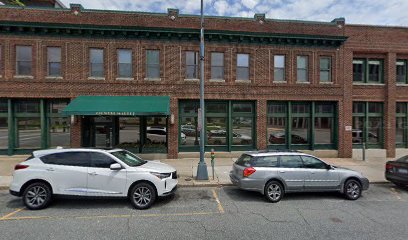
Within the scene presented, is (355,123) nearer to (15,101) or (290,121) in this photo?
(290,121)

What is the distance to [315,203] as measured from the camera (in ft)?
23.5

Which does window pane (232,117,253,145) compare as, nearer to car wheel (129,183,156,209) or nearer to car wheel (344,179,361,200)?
car wheel (344,179,361,200)

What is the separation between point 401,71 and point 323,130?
7082 mm

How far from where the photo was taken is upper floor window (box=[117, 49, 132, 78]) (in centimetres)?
1409

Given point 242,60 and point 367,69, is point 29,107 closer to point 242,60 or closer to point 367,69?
point 242,60

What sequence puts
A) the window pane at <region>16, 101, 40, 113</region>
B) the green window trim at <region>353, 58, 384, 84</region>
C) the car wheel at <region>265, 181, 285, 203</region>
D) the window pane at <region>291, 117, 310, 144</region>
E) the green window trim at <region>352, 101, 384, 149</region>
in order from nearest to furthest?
1. the car wheel at <region>265, 181, 285, 203</region>
2. the window pane at <region>16, 101, 40, 113</region>
3. the window pane at <region>291, 117, 310, 144</region>
4. the green window trim at <region>353, 58, 384, 84</region>
5. the green window trim at <region>352, 101, 384, 149</region>

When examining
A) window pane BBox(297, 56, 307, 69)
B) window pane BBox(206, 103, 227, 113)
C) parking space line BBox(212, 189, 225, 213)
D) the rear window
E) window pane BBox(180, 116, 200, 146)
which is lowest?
parking space line BBox(212, 189, 225, 213)

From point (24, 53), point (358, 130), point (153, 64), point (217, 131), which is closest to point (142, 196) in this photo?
point (217, 131)

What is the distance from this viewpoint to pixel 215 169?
38.0 ft

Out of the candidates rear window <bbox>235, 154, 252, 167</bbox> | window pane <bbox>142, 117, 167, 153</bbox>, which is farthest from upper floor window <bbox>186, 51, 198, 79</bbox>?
rear window <bbox>235, 154, 252, 167</bbox>

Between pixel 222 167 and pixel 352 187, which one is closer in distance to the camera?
pixel 352 187

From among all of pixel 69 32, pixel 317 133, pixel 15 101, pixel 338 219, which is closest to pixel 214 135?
pixel 317 133

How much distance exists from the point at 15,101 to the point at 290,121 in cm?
1716

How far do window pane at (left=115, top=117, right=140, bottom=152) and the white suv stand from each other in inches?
304
